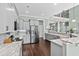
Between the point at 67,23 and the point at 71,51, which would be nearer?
the point at 71,51

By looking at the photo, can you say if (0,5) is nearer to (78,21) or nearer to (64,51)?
(64,51)

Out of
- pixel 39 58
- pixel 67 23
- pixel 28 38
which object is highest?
pixel 67 23

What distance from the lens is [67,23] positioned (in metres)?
4.89

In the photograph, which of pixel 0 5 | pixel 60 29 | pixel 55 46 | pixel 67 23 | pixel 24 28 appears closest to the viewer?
pixel 0 5

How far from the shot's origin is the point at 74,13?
14.9 feet

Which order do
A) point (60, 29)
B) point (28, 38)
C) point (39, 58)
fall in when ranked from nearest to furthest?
1. point (39, 58)
2. point (60, 29)
3. point (28, 38)

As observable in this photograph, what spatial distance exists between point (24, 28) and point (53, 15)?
2.44 metres

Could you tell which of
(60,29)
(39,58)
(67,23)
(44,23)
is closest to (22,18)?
(44,23)

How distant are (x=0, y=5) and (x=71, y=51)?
1862 mm

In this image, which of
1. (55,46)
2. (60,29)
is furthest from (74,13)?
(55,46)

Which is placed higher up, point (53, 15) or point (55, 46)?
point (53, 15)

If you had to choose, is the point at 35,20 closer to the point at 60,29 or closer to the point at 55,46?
the point at 60,29

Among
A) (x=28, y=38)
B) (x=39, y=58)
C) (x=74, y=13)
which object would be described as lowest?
(x=28, y=38)

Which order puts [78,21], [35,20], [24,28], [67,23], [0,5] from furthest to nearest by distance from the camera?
[35,20] → [24,28] → [67,23] → [78,21] → [0,5]
